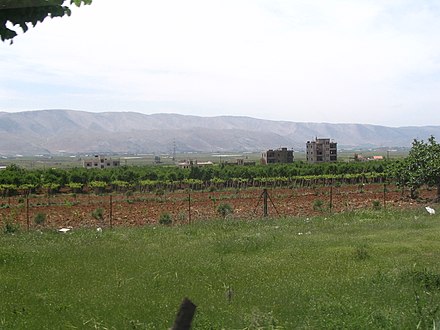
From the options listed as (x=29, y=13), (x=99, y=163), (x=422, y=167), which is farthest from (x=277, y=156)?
(x=29, y=13)

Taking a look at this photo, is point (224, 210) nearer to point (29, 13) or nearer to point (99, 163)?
point (29, 13)

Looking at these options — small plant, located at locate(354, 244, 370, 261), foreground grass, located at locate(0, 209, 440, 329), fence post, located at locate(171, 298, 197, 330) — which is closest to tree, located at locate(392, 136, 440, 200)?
foreground grass, located at locate(0, 209, 440, 329)

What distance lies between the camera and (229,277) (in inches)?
437

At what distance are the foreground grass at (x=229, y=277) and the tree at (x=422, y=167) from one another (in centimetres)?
1226

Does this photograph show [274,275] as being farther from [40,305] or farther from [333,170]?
[333,170]

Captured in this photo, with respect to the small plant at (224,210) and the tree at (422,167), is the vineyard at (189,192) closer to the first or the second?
the small plant at (224,210)

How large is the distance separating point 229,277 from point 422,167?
22.7m

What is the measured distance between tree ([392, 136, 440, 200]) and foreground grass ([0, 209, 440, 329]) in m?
12.3

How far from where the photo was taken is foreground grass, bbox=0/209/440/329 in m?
7.85

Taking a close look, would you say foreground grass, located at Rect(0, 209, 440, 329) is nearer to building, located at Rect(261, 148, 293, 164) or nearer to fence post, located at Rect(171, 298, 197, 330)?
fence post, located at Rect(171, 298, 197, 330)

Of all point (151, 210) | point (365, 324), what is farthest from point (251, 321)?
point (151, 210)

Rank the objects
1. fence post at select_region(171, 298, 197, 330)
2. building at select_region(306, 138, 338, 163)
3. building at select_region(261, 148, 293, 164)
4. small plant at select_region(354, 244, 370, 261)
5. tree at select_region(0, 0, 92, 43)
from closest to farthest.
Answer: fence post at select_region(171, 298, 197, 330) < tree at select_region(0, 0, 92, 43) < small plant at select_region(354, 244, 370, 261) < building at select_region(261, 148, 293, 164) < building at select_region(306, 138, 338, 163)

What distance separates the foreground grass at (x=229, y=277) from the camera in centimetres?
785

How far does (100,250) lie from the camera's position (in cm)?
1430
